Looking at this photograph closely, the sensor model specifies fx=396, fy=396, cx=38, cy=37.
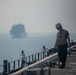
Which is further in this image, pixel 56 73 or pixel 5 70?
pixel 5 70

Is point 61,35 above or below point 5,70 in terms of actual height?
above

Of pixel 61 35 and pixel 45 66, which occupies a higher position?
pixel 61 35

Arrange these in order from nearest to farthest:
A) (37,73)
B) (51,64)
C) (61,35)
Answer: (37,73), (61,35), (51,64)

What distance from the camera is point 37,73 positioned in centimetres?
1493

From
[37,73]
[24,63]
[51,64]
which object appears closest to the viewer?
[37,73]

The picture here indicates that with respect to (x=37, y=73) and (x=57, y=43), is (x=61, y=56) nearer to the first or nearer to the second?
(x=57, y=43)

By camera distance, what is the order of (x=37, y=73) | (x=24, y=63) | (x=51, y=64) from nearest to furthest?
1. (x=37, y=73)
2. (x=51, y=64)
3. (x=24, y=63)

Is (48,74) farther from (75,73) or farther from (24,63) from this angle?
(24,63)

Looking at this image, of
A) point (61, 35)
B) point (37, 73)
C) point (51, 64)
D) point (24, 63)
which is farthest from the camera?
point (24, 63)

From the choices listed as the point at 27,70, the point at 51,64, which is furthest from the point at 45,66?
the point at 27,70

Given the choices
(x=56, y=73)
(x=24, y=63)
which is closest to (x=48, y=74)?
(x=56, y=73)

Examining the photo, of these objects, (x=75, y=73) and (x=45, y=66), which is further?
(x=45, y=66)

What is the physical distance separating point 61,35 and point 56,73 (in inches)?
71.3

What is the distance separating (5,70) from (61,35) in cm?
278
